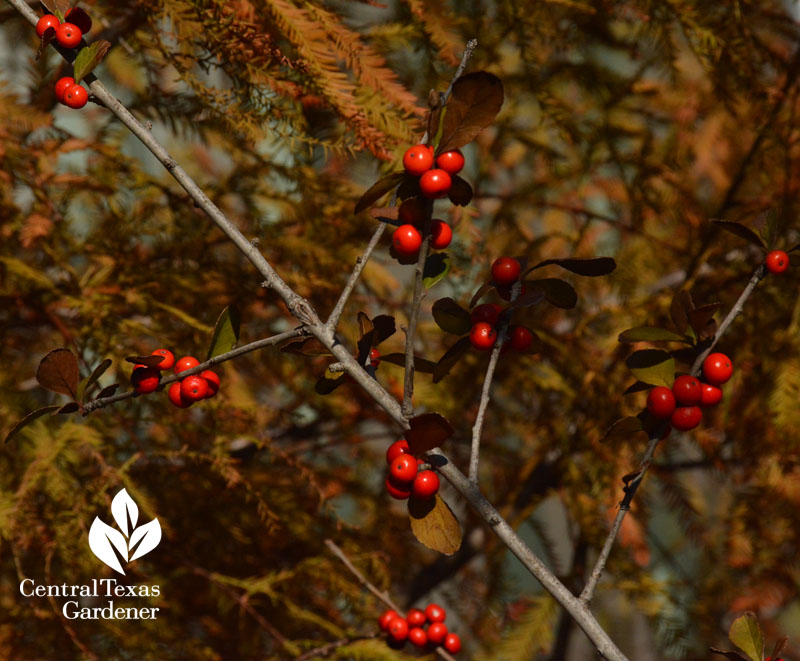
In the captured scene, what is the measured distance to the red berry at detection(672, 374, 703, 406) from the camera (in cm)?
39

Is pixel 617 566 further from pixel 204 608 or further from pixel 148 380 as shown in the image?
pixel 148 380

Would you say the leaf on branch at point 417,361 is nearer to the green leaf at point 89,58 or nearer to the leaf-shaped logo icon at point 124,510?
the green leaf at point 89,58

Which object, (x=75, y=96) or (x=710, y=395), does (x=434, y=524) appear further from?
(x=75, y=96)

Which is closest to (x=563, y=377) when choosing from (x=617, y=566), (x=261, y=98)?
(x=617, y=566)

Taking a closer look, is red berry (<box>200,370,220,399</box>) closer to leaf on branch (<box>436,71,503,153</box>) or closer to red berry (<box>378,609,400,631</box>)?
leaf on branch (<box>436,71,503,153</box>)

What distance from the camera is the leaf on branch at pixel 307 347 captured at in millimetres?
372

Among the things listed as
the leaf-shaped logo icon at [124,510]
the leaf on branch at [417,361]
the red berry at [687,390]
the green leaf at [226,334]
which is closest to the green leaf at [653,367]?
the red berry at [687,390]

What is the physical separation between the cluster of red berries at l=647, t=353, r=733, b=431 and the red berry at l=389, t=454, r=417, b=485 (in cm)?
14

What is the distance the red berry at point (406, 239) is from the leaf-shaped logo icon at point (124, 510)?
1.27ft

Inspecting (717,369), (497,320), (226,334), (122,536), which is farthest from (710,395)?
(122,536)

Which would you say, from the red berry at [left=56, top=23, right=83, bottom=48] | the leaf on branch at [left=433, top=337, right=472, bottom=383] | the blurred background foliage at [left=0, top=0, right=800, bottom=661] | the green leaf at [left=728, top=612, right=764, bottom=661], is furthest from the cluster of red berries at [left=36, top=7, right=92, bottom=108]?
the green leaf at [left=728, top=612, right=764, bottom=661]

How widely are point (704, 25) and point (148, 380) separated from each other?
0.58 metres

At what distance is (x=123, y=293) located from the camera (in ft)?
2.20

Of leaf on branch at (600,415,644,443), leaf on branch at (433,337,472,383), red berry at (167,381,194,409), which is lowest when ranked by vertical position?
red berry at (167,381,194,409)
